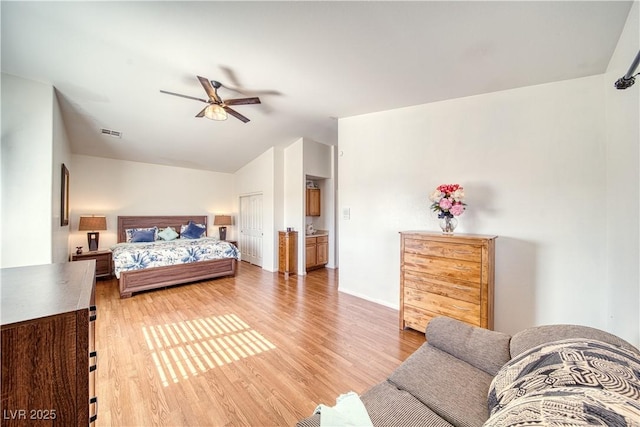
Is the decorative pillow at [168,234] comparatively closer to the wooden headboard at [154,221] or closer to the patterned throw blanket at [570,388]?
the wooden headboard at [154,221]

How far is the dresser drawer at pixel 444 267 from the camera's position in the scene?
7.50 ft

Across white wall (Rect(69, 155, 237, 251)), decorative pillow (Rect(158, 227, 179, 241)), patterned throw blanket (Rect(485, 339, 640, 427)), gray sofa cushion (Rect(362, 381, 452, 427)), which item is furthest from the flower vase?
white wall (Rect(69, 155, 237, 251))

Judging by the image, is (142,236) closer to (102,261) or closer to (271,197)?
(102,261)

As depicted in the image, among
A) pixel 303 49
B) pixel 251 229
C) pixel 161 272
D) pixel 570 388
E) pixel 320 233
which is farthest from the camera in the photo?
pixel 251 229

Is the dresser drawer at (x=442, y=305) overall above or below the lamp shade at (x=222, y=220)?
below

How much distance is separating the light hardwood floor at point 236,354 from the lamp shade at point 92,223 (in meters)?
1.63

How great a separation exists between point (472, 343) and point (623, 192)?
170cm

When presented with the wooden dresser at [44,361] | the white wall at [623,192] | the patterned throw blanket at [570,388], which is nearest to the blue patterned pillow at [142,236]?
the wooden dresser at [44,361]

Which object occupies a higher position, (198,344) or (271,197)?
(271,197)

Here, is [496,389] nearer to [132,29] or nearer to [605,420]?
[605,420]

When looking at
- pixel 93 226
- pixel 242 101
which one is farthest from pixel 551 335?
pixel 93 226

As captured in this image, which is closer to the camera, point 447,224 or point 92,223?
point 447,224

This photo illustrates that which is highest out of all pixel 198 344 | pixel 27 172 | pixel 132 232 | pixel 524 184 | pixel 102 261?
pixel 27 172

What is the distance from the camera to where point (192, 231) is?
600cm
